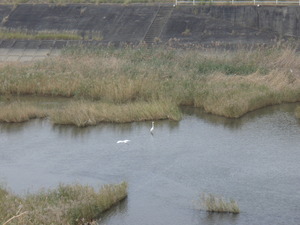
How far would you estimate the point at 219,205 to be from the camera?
15.2 m

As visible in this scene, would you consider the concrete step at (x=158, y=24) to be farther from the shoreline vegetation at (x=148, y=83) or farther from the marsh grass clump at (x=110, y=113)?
the marsh grass clump at (x=110, y=113)

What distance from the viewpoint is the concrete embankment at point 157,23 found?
3572cm

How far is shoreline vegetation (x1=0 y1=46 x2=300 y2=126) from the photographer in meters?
24.0

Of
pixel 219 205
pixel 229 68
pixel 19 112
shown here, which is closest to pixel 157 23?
pixel 229 68

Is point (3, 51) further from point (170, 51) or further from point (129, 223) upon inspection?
point (129, 223)

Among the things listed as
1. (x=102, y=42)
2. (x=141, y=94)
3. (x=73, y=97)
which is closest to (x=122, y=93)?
(x=141, y=94)

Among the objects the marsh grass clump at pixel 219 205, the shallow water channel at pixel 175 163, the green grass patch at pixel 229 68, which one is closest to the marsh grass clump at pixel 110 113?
the shallow water channel at pixel 175 163

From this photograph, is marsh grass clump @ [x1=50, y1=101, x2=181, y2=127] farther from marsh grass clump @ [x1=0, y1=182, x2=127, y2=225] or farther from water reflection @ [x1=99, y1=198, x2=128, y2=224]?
water reflection @ [x1=99, y1=198, x2=128, y2=224]

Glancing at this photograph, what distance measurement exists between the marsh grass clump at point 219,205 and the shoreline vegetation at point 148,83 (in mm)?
8462

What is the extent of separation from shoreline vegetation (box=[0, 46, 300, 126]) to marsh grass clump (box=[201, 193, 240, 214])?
27.8 ft

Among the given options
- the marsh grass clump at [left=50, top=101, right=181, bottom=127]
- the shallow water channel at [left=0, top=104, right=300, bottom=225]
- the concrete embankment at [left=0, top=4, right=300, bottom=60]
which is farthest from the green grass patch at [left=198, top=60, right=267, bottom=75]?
the concrete embankment at [left=0, top=4, right=300, bottom=60]

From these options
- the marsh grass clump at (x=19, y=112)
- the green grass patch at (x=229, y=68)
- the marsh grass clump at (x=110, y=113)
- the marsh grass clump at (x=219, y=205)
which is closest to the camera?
the marsh grass clump at (x=219, y=205)

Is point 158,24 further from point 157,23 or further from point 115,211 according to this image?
point 115,211

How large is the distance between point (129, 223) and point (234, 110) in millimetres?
9871
